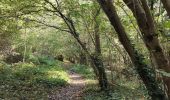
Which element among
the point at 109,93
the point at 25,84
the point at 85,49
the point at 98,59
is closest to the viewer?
the point at 85,49

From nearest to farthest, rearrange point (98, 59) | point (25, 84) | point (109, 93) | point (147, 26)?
point (147, 26) < point (109, 93) < point (98, 59) < point (25, 84)

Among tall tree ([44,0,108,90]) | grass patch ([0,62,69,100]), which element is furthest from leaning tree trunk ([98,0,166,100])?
grass patch ([0,62,69,100])

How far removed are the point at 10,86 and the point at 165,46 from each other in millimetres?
12762

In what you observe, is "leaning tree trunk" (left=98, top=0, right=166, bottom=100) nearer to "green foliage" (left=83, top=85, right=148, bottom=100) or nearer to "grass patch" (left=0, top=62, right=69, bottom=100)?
"green foliage" (left=83, top=85, right=148, bottom=100)

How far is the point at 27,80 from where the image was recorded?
58.2ft

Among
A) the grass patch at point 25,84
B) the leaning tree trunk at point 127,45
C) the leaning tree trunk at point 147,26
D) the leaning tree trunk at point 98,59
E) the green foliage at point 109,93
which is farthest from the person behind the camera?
the grass patch at point 25,84

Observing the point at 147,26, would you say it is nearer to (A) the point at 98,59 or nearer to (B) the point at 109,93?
(B) the point at 109,93

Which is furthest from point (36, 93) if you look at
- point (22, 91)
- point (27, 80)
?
point (27, 80)

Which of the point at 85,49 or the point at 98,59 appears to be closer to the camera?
the point at 85,49

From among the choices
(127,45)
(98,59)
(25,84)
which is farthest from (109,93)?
(127,45)

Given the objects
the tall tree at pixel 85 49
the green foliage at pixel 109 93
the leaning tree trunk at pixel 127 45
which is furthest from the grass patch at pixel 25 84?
the leaning tree trunk at pixel 127 45

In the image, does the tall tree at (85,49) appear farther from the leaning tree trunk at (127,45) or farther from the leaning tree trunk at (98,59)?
the leaning tree trunk at (127,45)

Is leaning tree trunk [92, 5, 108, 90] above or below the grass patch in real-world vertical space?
above

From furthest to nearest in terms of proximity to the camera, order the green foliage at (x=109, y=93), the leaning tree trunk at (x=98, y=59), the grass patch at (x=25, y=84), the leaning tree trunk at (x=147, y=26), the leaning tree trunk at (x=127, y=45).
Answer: the grass patch at (x=25, y=84) → the leaning tree trunk at (x=98, y=59) → the green foliage at (x=109, y=93) → the leaning tree trunk at (x=127, y=45) → the leaning tree trunk at (x=147, y=26)
